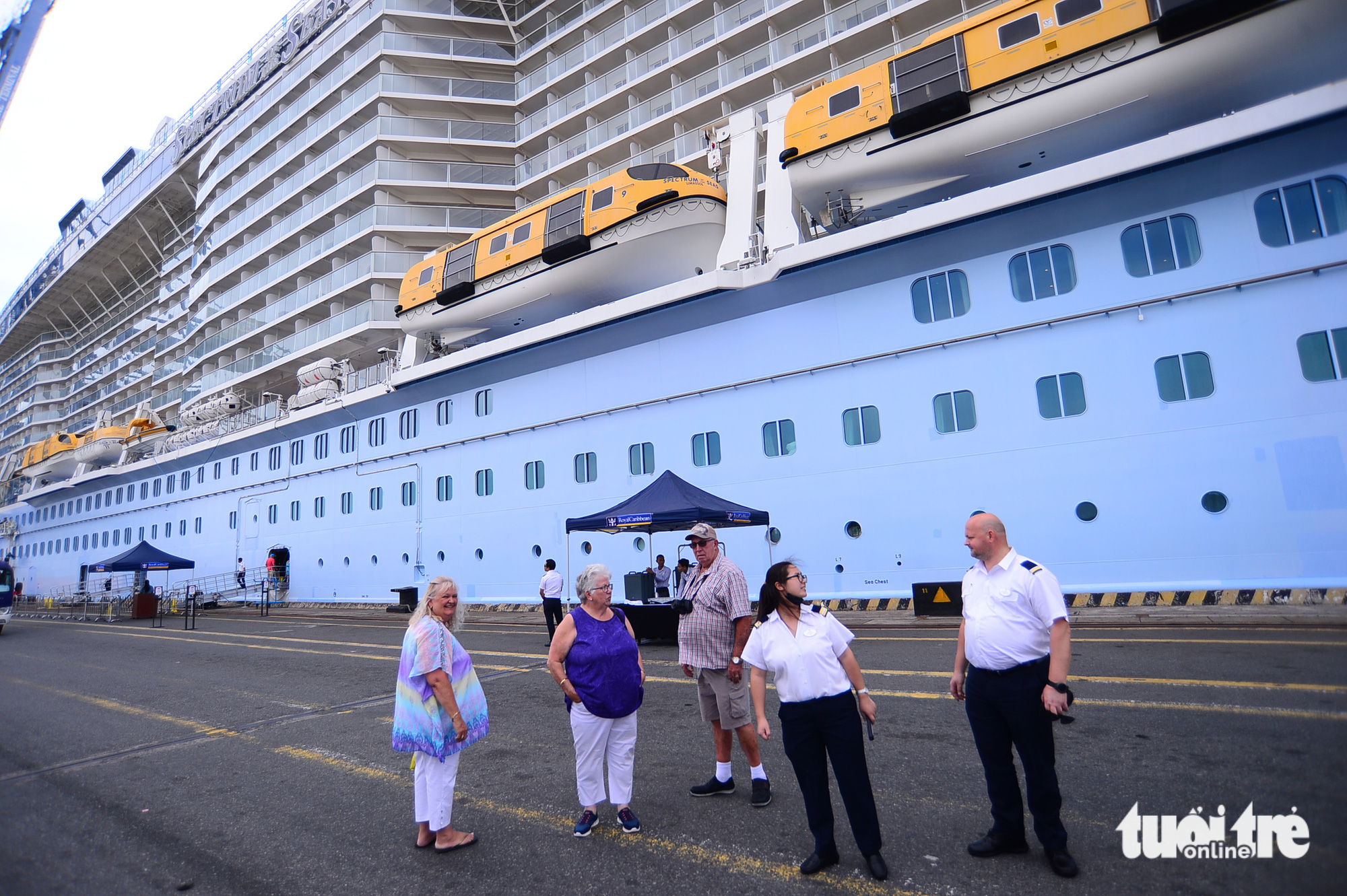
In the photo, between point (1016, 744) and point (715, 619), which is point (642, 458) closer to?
point (715, 619)

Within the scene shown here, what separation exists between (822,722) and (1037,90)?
1171cm

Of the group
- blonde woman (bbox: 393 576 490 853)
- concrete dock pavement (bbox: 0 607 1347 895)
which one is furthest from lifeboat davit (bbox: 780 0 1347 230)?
blonde woman (bbox: 393 576 490 853)

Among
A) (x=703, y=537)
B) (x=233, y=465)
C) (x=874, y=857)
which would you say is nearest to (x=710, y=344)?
(x=703, y=537)

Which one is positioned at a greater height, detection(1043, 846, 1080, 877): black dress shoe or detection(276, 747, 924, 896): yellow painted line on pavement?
detection(1043, 846, 1080, 877): black dress shoe

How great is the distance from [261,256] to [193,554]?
572 inches

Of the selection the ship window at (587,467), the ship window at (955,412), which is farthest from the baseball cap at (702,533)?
the ship window at (587,467)

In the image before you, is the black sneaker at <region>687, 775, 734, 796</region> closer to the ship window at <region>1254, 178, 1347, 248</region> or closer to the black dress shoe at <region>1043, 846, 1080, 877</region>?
the black dress shoe at <region>1043, 846, 1080, 877</region>

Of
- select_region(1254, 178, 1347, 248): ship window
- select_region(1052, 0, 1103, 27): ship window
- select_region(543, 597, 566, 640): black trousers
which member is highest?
select_region(1052, 0, 1103, 27): ship window

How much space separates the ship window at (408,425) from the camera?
21656mm

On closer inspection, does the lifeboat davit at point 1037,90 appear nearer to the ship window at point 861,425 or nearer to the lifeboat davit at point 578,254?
the lifeboat davit at point 578,254

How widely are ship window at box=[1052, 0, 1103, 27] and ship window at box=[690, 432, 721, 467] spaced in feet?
30.7

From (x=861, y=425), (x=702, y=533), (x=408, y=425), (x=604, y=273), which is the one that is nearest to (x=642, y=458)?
(x=604, y=273)

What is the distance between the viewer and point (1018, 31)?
11.1m

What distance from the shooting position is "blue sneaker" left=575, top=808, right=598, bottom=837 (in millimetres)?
3965
